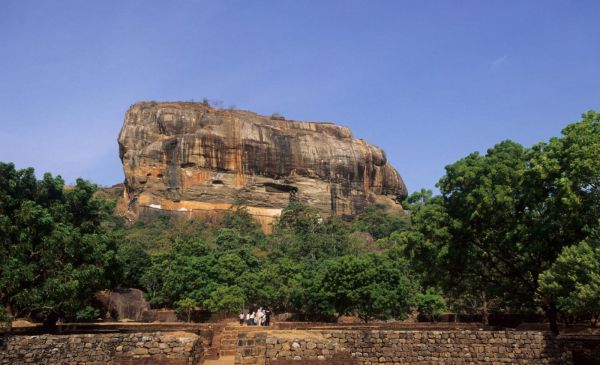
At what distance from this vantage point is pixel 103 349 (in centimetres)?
1136

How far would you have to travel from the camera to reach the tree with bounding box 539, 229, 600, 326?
10844 mm

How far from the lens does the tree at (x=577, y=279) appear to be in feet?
35.6

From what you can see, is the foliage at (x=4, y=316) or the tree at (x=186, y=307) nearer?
the foliage at (x=4, y=316)

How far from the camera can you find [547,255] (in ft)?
49.6

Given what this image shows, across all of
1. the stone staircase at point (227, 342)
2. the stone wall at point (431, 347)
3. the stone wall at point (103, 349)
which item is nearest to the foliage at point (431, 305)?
the stone staircase at point (227, 342)

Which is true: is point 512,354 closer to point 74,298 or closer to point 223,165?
point 74,298

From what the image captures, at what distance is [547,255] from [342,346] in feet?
24.7

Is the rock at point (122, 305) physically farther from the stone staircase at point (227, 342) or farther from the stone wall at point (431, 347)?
the stone wall at point (431, 347)

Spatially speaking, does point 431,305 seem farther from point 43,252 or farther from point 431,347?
point 43,252

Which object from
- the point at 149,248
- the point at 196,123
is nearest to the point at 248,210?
the point at 196,123

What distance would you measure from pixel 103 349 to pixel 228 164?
6229 cm

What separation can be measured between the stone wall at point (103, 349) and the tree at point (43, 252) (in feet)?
7.29

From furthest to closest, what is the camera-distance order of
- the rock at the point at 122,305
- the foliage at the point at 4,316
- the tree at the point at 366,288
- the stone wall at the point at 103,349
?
the rock at the point at 122,305
the tree at the point at 366,288
the foliage at the point at 4,316
the stone wall at the point at 103,349

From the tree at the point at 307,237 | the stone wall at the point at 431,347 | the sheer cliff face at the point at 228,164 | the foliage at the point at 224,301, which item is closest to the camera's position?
the stone wall at the point at 431,347
